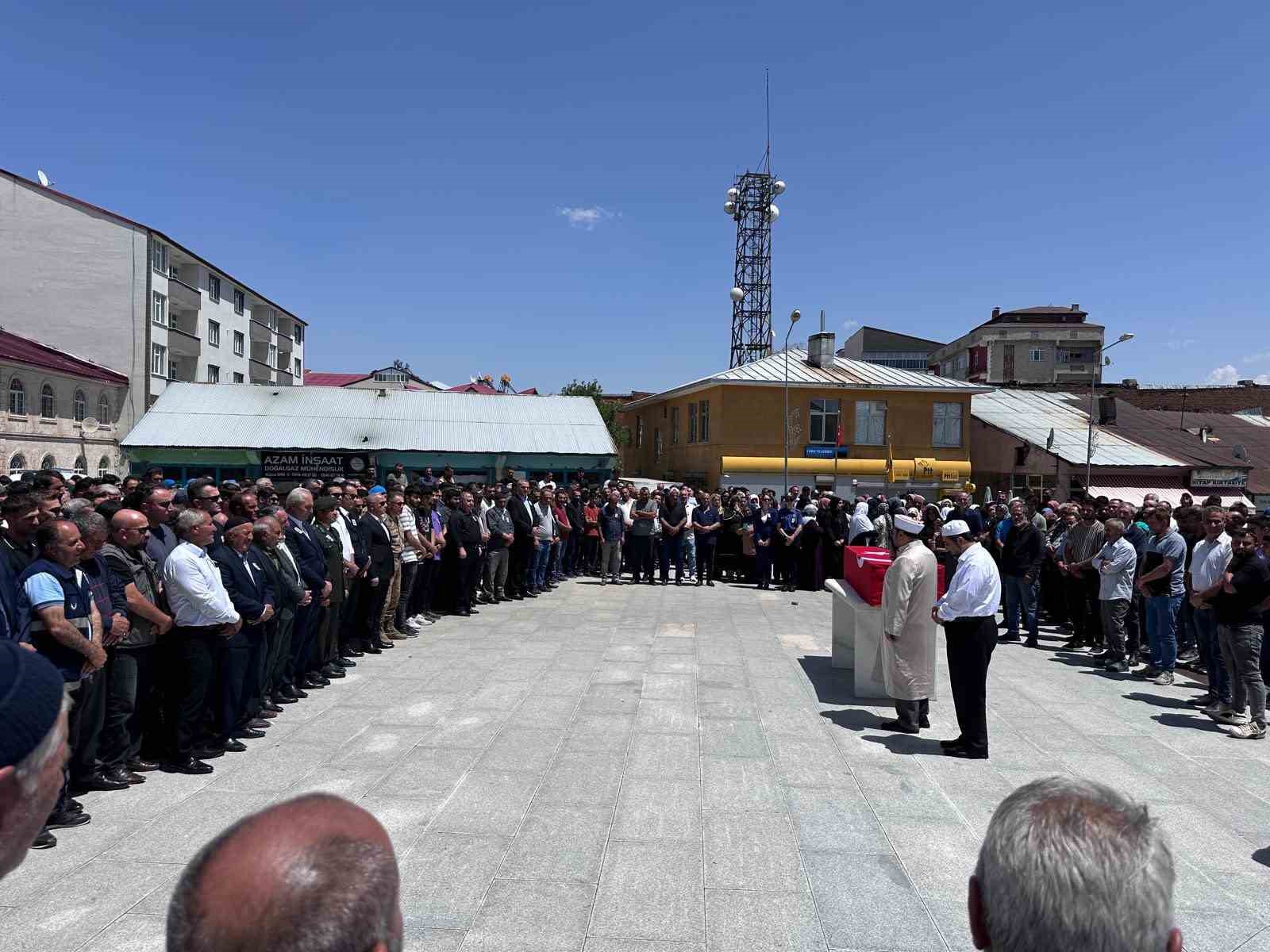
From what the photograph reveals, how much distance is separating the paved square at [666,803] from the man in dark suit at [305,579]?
0.94ft

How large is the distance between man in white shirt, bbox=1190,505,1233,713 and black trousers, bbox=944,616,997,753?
8.90ft

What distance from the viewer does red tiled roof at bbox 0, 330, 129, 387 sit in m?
28.7

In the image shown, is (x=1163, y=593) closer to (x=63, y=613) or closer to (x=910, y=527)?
(x=910, y=527)

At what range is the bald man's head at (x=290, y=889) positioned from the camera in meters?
1.12

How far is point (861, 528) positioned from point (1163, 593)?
6.09m

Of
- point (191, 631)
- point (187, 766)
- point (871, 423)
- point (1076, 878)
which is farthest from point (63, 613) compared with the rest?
point (871, 423)

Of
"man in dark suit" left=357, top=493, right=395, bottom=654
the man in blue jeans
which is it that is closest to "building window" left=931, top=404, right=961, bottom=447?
the man in blue jeans

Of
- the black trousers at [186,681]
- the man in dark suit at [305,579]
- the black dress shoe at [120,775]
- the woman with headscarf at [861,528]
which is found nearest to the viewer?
the black dress shoe at [120,775]

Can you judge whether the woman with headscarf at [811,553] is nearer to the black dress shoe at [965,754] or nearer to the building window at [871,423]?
the black dress shoe at [965,754]

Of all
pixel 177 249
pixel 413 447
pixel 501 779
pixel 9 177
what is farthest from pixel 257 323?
pixel 501 779

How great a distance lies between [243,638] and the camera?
610 cm

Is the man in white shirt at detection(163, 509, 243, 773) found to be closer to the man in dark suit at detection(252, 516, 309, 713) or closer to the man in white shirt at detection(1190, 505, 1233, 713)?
the man in dark suit at detection(252, 516, 309, 713)

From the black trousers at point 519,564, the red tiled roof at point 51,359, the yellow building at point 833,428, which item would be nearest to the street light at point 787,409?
the yellow building at point 833,428

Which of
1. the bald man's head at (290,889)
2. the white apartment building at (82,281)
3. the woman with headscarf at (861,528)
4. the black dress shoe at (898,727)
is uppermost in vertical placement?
the white apartment building at (82,281)
